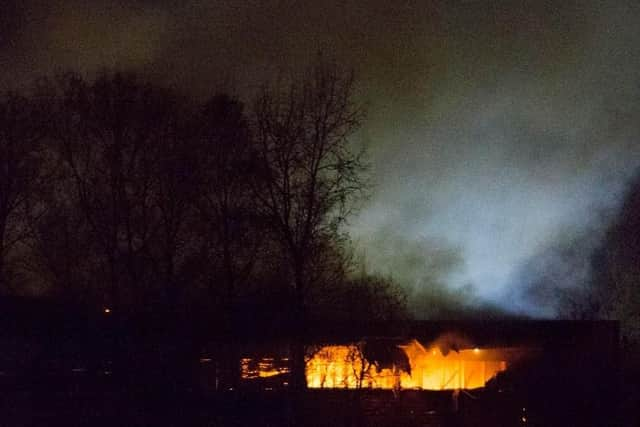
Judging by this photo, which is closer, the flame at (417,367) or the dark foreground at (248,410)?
the dark foreground at (248,410)

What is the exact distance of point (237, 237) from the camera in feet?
112

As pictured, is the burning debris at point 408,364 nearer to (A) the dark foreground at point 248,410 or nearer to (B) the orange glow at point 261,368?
(B) the orange glow at point 261,368

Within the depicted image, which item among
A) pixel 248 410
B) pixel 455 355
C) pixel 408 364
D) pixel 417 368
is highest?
pixel 455 355

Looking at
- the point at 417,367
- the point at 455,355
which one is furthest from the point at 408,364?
the point at 455,355

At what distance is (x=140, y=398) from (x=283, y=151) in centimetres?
1025

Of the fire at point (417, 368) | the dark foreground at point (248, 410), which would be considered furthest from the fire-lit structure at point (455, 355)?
the dark foreground at point (248, 410)

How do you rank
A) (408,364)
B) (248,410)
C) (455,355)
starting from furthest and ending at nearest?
(455,355) < (408,364) < (248,410)

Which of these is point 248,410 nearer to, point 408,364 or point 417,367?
point 408,364

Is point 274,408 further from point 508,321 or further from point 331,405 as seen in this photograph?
point 508,321

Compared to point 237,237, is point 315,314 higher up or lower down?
lower down

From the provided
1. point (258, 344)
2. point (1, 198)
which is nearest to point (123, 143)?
point (1, 198)

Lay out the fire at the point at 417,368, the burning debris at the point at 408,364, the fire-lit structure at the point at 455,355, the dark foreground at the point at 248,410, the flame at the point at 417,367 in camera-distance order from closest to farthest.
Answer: the dark foreground at the point at 248,410
the fire at the point at 417,368
the burning debris at the point at 408,364
the flame at the point at 417,367
the fire-lit structure at the point at 455,355

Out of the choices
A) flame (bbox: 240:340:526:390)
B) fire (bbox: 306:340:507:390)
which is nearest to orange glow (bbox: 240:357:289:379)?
flame (bbox: 240:340:526:390)

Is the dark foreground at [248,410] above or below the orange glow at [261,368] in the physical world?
below
